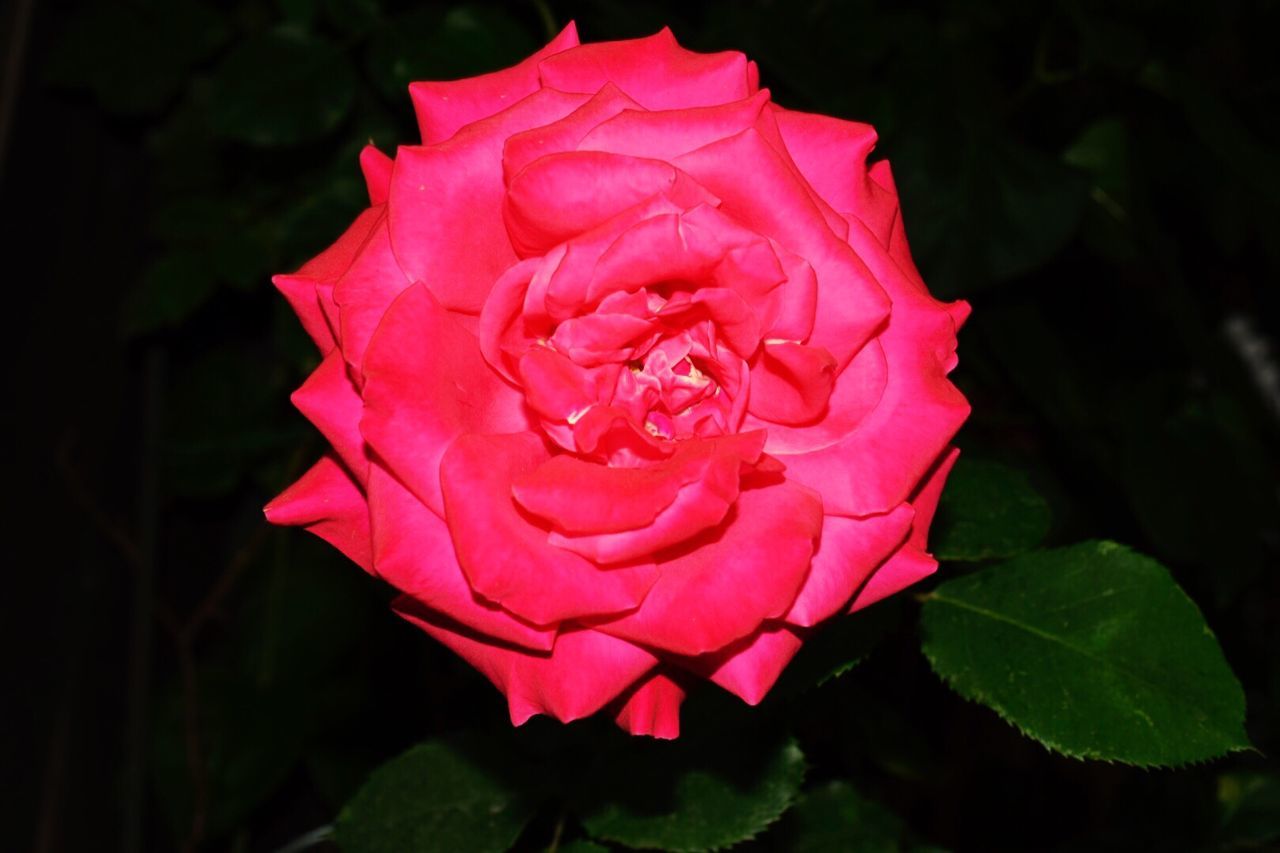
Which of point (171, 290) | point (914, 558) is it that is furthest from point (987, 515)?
point (171, 290)

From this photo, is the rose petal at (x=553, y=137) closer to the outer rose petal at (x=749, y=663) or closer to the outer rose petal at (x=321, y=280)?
the outer rose petal at (x=321, y=280)

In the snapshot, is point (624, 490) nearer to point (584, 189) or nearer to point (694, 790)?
point (584, 189)

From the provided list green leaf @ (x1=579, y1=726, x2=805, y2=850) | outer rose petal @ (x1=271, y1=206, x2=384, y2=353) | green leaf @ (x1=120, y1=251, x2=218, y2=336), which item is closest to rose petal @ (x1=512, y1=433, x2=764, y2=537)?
outer rose petal @ (x1=271, y1=206, x2=384, y2=353)

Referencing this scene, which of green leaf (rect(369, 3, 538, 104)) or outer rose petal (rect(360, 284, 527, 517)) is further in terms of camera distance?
green leaf (rect(369, 3, 538, 104))

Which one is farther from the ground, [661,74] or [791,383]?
[661,74]

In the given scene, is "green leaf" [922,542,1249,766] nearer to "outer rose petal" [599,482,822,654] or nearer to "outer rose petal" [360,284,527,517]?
"outer rose petal" [599,482,822,654]

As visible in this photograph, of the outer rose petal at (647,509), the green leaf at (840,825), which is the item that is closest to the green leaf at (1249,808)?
the green leaf at (840,825)

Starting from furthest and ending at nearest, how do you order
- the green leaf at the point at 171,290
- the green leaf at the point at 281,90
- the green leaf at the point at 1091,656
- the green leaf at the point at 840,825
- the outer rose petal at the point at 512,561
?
the green leaf at the point at 171,290 → the green leaf at the point at 281,90 → the green leaf at the point at 840,825 → the green leaf at the point at 1091,656 → the outer rose petal at the point at 512,561
